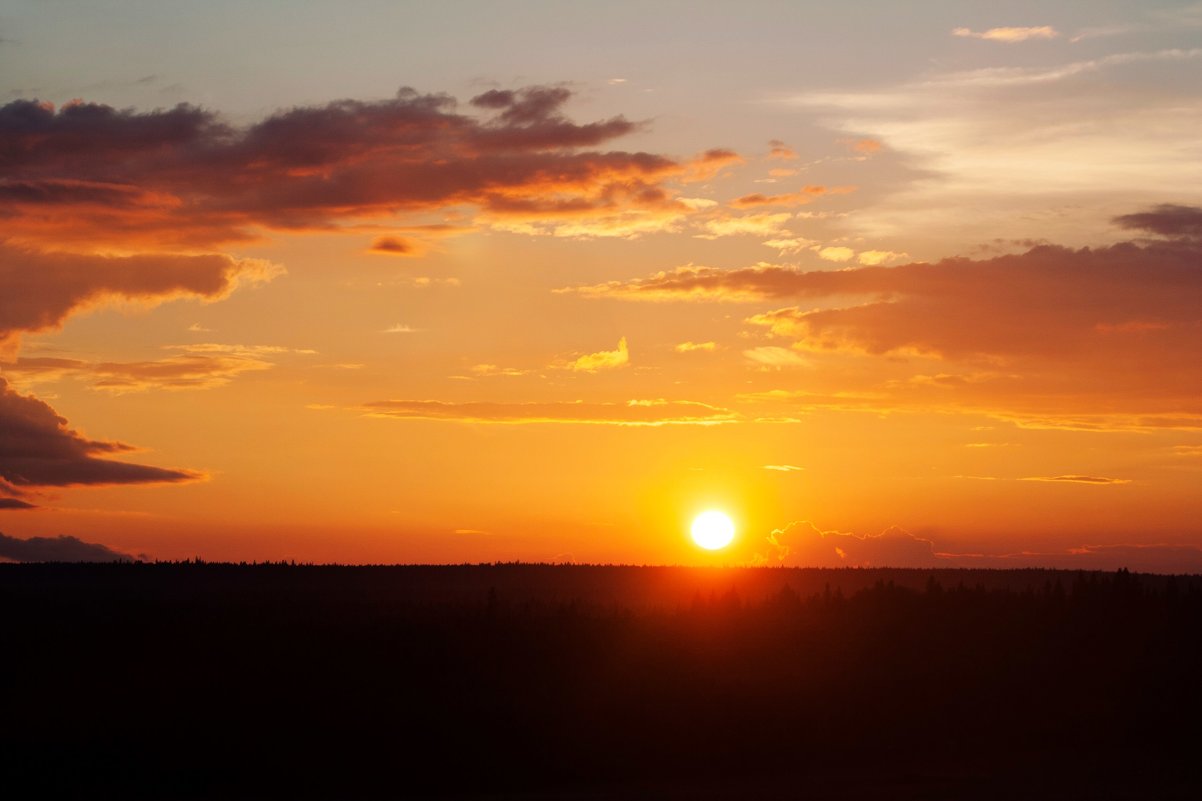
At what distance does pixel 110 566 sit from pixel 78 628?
80.7 m

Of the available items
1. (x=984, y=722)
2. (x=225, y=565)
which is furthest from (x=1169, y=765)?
(x=225, y=565)

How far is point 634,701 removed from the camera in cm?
4834

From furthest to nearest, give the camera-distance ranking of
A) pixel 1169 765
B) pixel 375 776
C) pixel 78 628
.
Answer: pixel 78 628, pixel 1169 765, pixel 375 776

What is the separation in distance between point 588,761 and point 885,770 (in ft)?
30.0

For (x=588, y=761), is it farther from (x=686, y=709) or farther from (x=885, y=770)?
(x=885, y=770)

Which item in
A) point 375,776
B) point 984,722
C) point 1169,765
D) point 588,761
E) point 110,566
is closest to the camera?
point 375,776

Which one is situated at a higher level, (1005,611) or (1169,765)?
(1005,611)

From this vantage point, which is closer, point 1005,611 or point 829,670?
point 829,670

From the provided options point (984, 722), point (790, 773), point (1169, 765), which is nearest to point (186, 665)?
point (790, 773)

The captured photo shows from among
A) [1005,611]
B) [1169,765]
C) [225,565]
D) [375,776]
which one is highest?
[225,565]

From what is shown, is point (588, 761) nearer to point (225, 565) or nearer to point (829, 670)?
point (829, 670)

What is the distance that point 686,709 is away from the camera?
48.0 m

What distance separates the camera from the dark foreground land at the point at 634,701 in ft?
132

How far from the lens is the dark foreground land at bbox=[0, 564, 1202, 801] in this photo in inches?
1585
